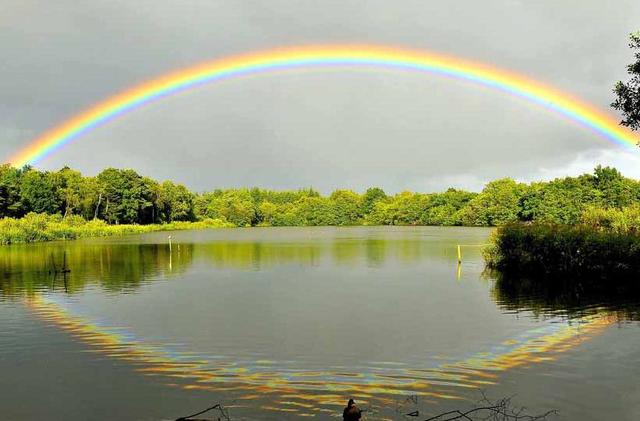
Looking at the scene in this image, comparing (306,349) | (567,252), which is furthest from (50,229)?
(306,349)

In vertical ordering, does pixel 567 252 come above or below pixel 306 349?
above

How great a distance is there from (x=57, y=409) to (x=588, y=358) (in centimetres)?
1722

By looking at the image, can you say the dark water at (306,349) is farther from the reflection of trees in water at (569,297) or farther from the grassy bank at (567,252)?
the grassy bank at (567,252)

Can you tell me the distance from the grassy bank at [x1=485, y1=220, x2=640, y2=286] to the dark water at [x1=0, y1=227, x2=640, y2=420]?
5.25 metres

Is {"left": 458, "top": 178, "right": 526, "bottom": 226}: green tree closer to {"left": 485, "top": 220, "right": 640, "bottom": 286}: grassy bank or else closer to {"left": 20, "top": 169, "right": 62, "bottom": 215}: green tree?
{"left": 485, "top": 220, "right": 640, "bottom": 286}: grassy bank

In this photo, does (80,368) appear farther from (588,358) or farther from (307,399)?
(588,358)

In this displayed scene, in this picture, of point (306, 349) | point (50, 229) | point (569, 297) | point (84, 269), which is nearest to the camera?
point (306, 349)

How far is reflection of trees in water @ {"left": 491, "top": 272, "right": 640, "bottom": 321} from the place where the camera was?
2783cm

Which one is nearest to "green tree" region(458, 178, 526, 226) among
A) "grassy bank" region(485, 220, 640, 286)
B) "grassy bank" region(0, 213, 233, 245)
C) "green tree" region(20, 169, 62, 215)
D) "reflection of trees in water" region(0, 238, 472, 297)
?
"reflection of trees in water" region(0, 238, 472, 297)

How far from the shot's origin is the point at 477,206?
187625 mm

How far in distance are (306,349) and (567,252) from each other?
2842 cm

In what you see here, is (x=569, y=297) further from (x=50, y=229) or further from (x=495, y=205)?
(x=495, y=205)

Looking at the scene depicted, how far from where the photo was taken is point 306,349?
66.1 feet

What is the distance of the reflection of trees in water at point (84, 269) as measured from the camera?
3969cm
